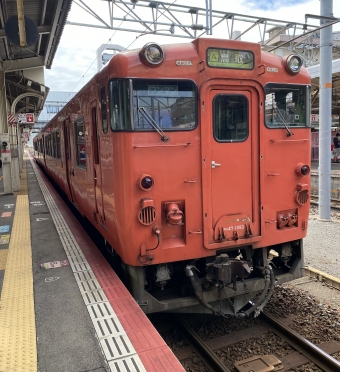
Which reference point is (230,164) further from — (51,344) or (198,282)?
(51,344)

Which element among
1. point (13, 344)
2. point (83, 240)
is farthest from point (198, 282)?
point (83, 240)

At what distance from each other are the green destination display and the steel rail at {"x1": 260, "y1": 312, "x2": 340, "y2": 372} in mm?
2991

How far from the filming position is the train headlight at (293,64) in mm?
4145

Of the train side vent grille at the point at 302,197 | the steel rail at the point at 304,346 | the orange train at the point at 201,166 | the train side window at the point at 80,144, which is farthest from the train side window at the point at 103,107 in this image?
the steel rail at the point at 304,346

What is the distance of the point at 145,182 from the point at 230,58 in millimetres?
1616

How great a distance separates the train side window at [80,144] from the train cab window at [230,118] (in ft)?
7.85

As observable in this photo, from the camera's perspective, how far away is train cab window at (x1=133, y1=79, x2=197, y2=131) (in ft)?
11.7

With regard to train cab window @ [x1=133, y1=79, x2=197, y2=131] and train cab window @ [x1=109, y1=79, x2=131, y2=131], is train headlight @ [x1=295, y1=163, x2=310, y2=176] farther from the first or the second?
train cab window @ [x1=109, y1=79, x2=131, y2=131]

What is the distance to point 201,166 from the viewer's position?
3787 millimetres

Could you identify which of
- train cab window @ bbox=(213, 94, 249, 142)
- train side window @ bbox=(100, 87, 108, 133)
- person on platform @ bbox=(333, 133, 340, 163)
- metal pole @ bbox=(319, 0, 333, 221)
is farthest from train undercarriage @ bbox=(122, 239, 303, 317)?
person on platform @ bbox=(333, 133, 340, 163)

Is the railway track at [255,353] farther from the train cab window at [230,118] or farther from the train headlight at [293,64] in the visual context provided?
the train headlight at [293,64]

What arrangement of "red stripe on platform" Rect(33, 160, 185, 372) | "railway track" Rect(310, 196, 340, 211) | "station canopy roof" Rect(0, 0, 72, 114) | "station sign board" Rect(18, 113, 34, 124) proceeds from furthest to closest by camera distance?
1. "station sign board" Rect(18, 113, 34, 124)
2. "railway track" Rect(310, 196, 340, 211)
3. "station canopy roof" Rect(0, 0, 72, 114)
4. "red stripe on platform" Rect(33, 160, 185, 372)

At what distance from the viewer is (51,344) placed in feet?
9.71

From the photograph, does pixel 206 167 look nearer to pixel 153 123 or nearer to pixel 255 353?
pixel 153 123
